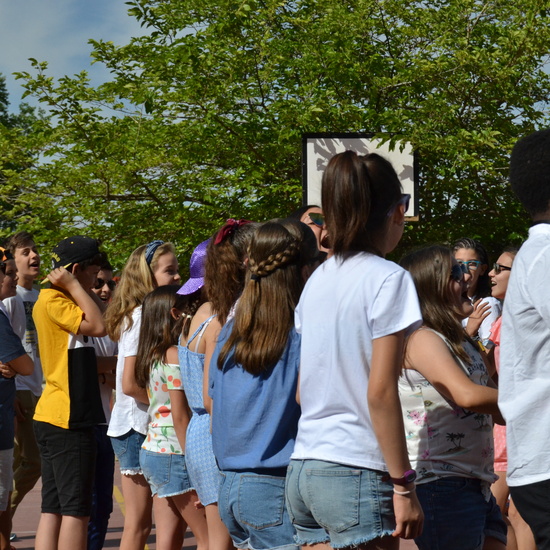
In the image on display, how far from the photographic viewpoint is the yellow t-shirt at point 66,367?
532 cm

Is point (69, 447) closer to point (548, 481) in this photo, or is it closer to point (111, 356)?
point (111, 356)

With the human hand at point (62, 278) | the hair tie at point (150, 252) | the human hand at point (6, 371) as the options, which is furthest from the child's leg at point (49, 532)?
the hair tie at point (150, 252)

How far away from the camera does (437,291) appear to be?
11.9ft

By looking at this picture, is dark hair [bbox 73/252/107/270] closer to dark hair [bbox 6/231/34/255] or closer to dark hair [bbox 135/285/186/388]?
dark hair [bbox 135/285/186/388]

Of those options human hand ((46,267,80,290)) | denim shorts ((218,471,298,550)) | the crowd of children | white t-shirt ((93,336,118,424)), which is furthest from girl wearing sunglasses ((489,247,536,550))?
human hand ((46,267,80,290))

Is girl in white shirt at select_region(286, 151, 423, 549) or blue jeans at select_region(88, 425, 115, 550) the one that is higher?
girl in white shirt at select_region(286, 151, 423, 549)

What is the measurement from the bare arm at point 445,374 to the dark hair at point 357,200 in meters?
0.58

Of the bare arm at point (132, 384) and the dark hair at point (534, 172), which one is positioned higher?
the dark hair at point (534, 172)

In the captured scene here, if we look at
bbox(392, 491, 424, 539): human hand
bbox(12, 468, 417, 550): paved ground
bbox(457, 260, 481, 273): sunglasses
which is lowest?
bbox(12, 468, 417, 550): paved ground

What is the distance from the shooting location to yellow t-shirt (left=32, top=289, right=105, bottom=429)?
532 cm

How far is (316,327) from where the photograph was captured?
2879 mm

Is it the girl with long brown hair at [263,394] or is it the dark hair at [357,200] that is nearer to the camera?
the dark hair at [357,200]

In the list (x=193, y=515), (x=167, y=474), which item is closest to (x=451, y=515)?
(x=193, y=515)

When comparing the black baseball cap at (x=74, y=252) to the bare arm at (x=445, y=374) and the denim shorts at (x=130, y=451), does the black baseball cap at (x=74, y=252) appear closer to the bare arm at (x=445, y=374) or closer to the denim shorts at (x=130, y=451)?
the denim shorts at (x=130, y=451)
